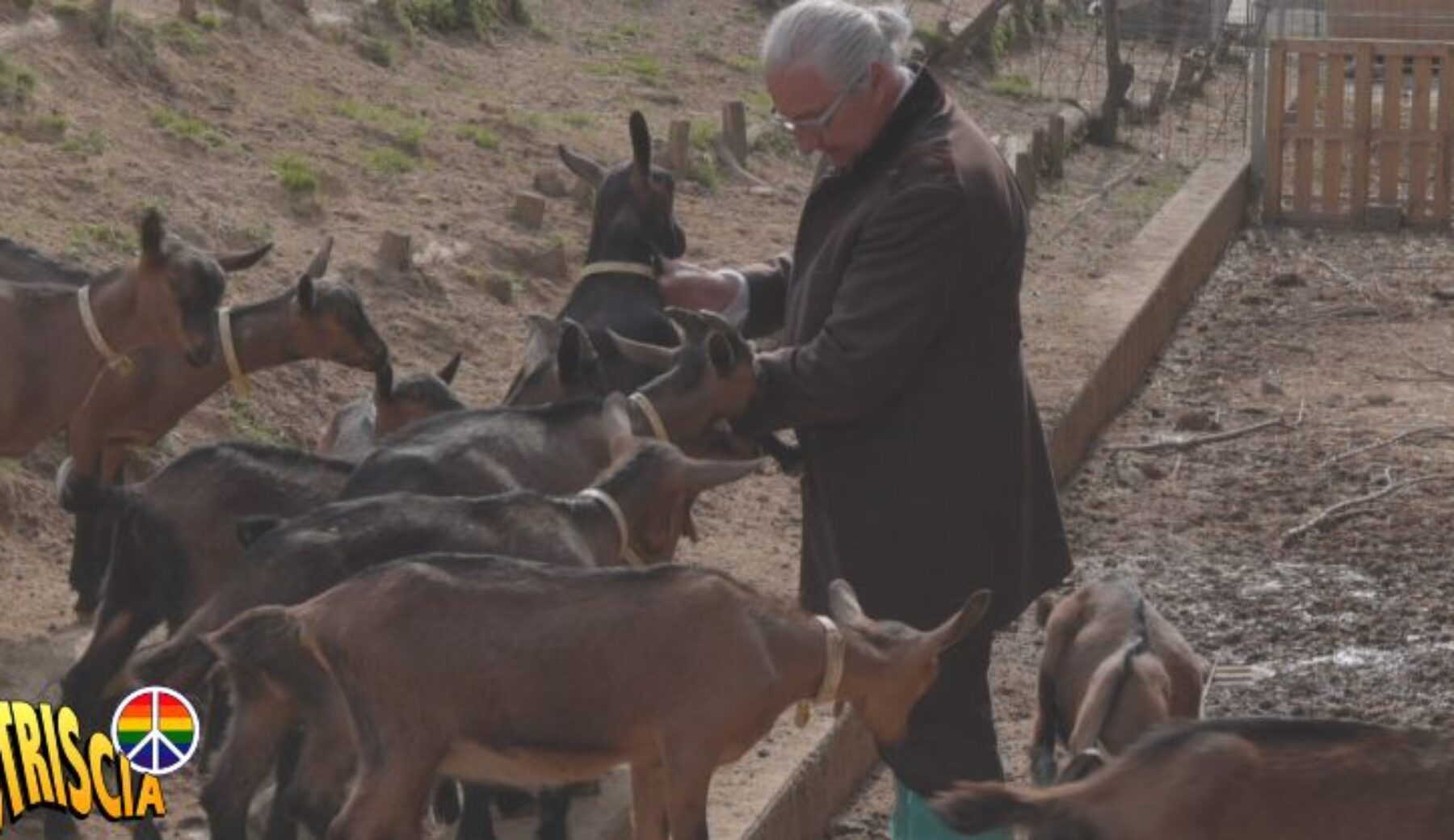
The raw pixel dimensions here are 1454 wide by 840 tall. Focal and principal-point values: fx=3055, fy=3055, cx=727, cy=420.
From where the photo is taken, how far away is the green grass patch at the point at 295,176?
1160 centimetres

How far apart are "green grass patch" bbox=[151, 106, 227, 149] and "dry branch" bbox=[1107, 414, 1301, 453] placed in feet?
12.4

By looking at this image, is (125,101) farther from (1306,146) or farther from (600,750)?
(1306,146)

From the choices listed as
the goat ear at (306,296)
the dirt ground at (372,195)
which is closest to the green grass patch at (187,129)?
the dirt ground at (372,195)

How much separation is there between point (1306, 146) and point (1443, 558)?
8080 mm

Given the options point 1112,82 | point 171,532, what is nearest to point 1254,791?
point 171,532

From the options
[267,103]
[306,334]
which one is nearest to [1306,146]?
[267,103]

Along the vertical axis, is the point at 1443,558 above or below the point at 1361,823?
below

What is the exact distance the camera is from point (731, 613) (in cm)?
611

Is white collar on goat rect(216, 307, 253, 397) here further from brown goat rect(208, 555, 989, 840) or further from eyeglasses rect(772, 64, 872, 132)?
eyeglasses rect(772, 64, 872, 132)

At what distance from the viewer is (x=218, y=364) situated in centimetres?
857

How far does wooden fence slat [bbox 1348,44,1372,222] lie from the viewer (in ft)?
59.2

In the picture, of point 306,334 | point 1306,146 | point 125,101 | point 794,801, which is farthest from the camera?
point 1306,146

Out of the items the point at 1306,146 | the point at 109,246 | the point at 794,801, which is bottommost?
the point at 1306,146

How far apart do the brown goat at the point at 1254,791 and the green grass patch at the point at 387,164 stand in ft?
23.6
